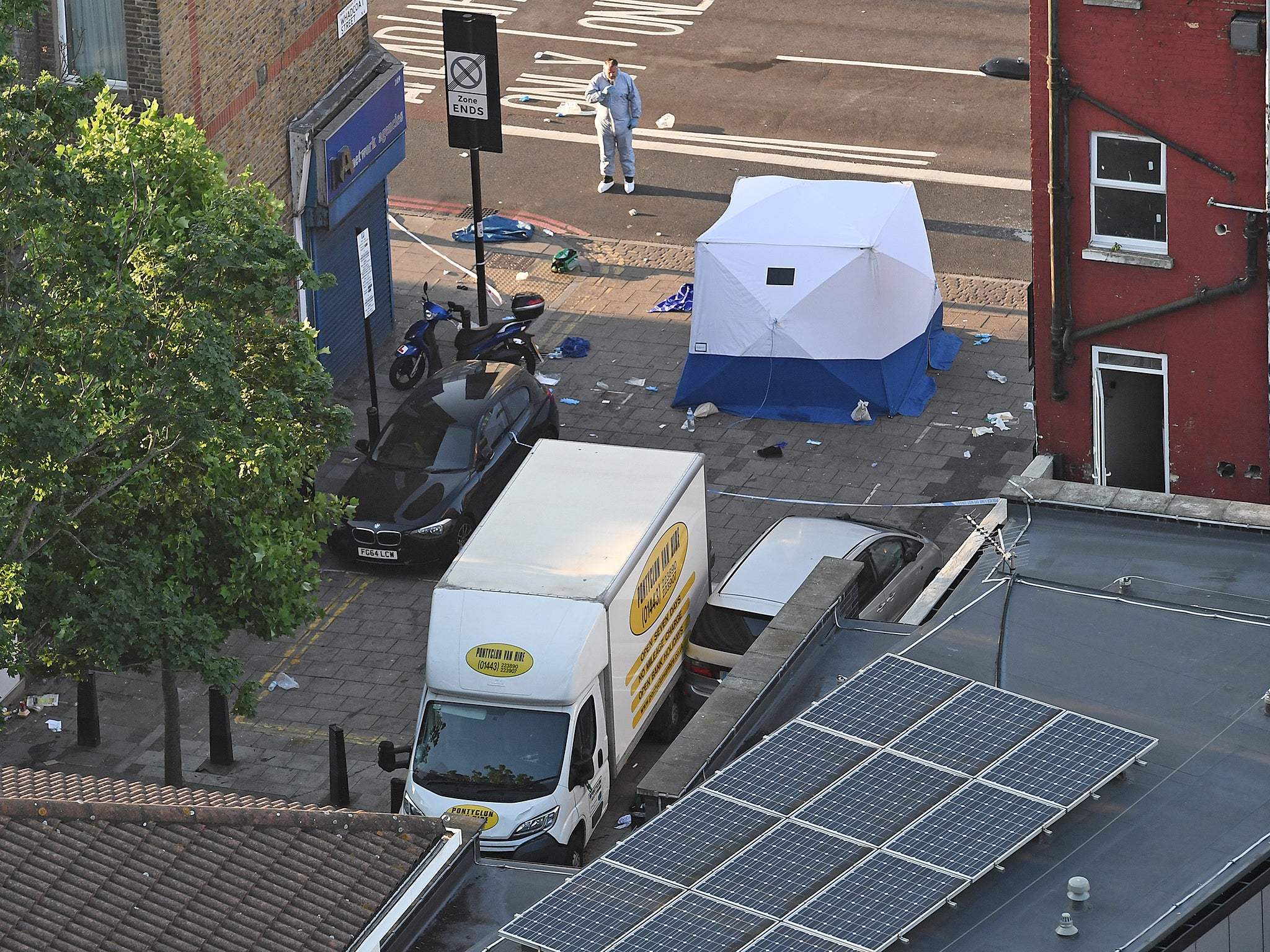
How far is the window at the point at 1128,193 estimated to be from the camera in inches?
696

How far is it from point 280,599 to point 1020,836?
28.5 feet

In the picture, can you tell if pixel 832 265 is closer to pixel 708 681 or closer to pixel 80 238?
pixel 708 681

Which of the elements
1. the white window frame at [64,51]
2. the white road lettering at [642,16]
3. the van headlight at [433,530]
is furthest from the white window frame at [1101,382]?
the white road lettering at [642,16]

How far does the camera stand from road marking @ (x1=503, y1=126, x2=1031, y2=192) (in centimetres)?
3366

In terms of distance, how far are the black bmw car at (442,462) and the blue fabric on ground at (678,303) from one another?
4.72 m

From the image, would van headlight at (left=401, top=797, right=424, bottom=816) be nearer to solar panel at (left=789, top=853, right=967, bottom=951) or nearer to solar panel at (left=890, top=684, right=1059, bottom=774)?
solar panel at (left=890, top=684, right=1059, bottom=774)

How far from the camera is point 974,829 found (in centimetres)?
1240

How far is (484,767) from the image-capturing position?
1886cm

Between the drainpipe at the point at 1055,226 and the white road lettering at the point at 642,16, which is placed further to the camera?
the white road lettering at the point at 642,16

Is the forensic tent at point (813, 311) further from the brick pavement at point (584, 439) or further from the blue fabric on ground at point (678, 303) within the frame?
the blue fabric on ground at point (678, 303)

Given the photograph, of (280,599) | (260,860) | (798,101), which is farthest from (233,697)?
(798,101)

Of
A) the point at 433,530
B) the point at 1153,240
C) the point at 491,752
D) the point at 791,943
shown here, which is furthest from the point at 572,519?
the point at 791,943

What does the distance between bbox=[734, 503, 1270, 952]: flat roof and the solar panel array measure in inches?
10.8

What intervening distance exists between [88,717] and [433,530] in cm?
461
